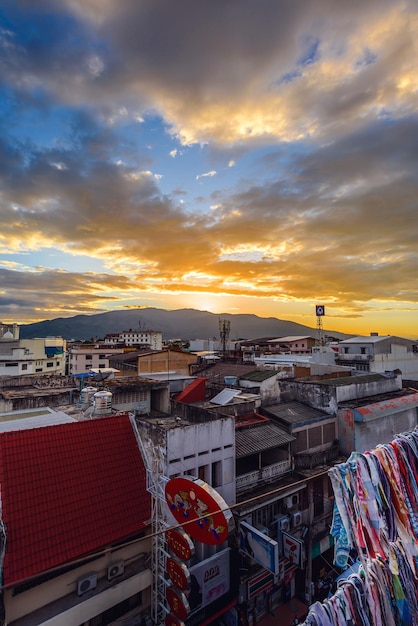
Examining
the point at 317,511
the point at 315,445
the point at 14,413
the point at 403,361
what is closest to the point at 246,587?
the point at 317,511

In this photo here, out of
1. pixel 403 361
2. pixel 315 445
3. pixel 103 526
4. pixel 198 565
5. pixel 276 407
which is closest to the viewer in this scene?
pixel 103 526

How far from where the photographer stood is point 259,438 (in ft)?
63.3

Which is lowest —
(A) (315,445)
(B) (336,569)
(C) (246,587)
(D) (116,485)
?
(B) (336,569)

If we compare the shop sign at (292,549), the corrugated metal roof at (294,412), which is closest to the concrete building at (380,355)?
the corrugated metal roof at (294,412)

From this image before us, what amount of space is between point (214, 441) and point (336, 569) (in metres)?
13.1

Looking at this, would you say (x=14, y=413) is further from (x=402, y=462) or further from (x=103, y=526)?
(x=402, y=462)

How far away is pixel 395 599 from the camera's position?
5.88 meters

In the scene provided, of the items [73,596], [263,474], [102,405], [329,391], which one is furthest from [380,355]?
[73,596]

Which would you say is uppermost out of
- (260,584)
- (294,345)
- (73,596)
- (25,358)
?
(294,345)

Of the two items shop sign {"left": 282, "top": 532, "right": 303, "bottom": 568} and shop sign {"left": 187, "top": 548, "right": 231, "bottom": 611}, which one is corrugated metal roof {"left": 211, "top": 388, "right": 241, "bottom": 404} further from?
shop sign {"left": 187, "top": 548, "right": 231, "bottom": 611}

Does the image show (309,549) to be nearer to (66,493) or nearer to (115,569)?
(115,569)

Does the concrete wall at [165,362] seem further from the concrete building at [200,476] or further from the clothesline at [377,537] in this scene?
the clothesline at [377,537]

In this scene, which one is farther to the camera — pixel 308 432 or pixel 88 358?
pixel 88 358

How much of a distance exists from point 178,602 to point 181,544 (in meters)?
2.15
